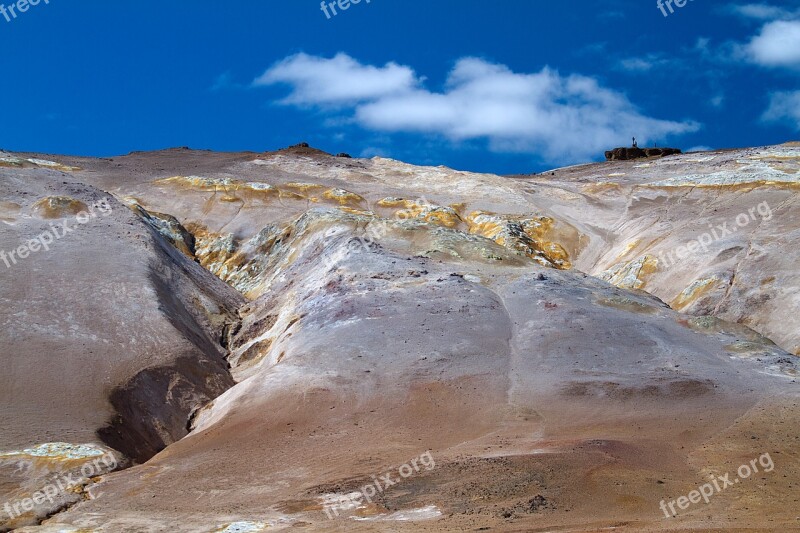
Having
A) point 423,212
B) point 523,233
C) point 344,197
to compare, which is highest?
point 344,197

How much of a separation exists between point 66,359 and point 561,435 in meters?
17.0

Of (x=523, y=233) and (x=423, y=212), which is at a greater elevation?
(x=423, y=212)

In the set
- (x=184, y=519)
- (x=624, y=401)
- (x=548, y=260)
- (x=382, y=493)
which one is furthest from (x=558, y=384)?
(x=548, y=260)

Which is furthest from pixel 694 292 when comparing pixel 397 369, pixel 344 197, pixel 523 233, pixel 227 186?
pixel 227 186

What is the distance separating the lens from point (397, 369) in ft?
92.7

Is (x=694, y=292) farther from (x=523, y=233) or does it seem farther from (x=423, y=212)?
(x=423, y=212)

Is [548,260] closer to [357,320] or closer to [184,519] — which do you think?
[357,320]

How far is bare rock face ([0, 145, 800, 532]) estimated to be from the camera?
18.8 m

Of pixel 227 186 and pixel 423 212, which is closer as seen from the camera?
pixel 423 212

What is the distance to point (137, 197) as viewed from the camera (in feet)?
198

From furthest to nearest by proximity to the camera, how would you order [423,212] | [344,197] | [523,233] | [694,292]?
[344,197]
[423,212]
[523,233]
[694,292]

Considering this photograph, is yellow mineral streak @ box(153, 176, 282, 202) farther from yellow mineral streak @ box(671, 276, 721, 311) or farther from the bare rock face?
yellow mineral streak @ box(671, 276, 721, 311)

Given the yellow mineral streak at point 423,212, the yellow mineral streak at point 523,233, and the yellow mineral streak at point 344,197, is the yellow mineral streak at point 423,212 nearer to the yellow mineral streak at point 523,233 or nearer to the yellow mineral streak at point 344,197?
the yellow mineral streak at point 523,233

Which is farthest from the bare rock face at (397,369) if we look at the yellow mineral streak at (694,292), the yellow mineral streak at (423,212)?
the yellow mineral streak at (423,212)
